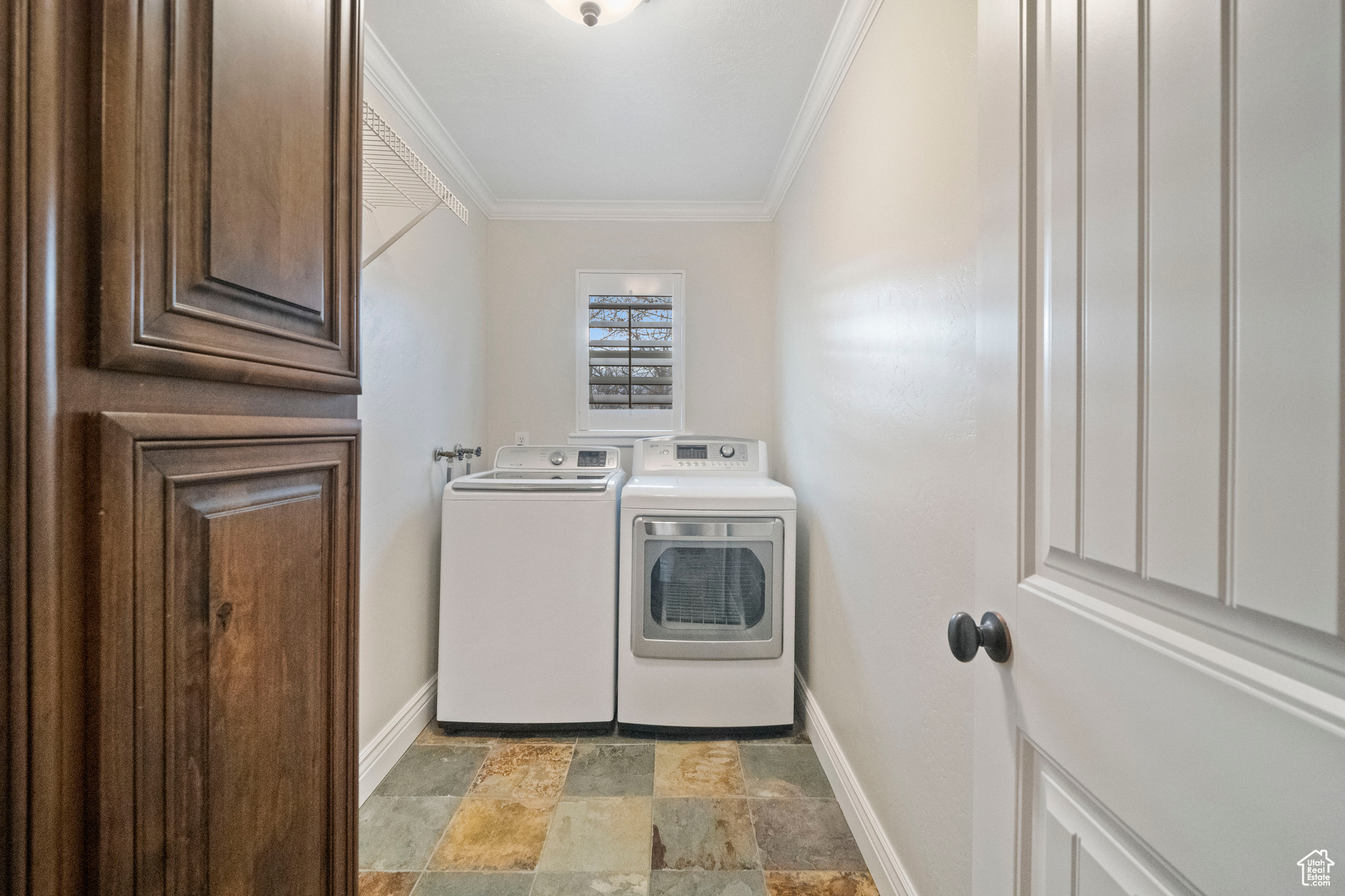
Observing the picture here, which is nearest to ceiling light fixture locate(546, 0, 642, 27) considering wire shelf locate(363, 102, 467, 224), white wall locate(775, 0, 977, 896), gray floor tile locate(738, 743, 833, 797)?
wire shelf locate(363, 102, 467, 224)

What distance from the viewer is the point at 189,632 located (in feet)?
1.72

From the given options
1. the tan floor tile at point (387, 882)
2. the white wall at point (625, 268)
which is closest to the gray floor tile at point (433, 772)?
the tan floor tile at point (387, 882)

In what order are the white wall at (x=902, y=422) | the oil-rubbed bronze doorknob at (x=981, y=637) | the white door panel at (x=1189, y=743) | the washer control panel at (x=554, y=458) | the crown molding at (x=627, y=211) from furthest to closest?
the crown molding at (x=627, y=211) < the washer control panel at (x=554, y=458) < the white wall at (x=902, y=422) < the oil-rubbed bronze doorknob at (x=981, y=637) < the white door panel at (x=1189, y=743)

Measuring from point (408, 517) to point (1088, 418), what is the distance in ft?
6.59

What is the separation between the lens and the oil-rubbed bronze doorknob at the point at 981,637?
636 millimetres

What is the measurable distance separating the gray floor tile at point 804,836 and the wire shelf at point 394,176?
2.11m

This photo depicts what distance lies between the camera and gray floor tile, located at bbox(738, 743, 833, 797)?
1729 mm

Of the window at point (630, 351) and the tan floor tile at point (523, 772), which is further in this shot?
the window at point (630, 351)

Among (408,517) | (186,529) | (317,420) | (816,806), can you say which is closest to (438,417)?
(408,517)

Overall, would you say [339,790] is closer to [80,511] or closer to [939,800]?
[80,511]

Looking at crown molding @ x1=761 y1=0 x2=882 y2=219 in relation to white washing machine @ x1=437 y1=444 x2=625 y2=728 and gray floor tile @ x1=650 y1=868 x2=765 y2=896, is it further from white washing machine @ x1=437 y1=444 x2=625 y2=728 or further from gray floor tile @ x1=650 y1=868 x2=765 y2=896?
gray floor tile @ x1=650 y1=868 x2=765 y2=896

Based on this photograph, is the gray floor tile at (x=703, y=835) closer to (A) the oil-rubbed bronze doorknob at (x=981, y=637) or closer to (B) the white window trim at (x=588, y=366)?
(A) the oil-rubbed bronze doorknob at (x=981, y=637)

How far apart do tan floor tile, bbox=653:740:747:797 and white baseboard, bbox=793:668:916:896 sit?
29 cm

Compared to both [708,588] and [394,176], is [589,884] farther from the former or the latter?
[394,176]
